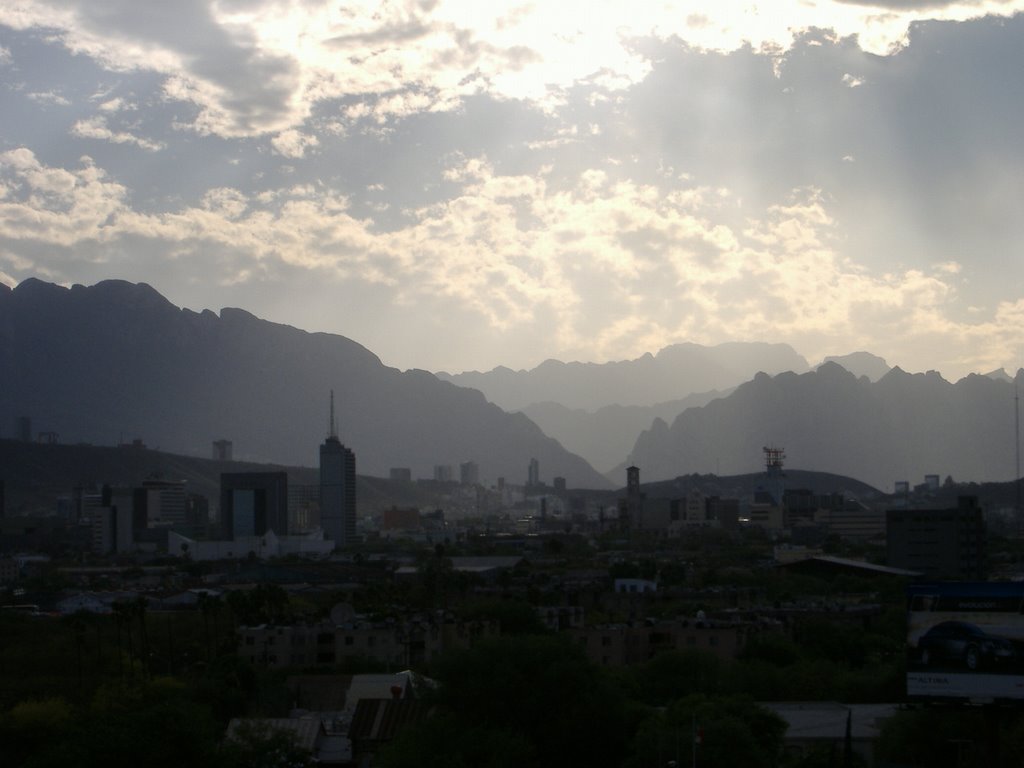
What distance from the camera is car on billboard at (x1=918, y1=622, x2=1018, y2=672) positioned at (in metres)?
20.2

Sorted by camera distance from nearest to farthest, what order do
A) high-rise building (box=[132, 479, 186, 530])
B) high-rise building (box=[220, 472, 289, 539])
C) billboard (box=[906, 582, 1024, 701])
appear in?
1. billboard (box=[906, 582, 1024, 701])
2. high-rise building (box=[220, 472, 289, 539])
3. high-rise building (box=[132, 479, 186, 530])

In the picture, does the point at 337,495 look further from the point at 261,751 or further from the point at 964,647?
the point at 964,647

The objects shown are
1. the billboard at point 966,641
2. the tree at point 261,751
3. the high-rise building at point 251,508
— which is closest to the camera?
the billboard at point 966,641

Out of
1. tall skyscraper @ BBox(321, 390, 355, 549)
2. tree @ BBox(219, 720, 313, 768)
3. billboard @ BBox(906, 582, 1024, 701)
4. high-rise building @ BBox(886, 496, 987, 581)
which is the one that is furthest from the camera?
tall skyscraper @ BBox(321, 390, 355, 549)

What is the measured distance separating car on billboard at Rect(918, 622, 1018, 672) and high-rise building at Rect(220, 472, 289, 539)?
130657 millimetres

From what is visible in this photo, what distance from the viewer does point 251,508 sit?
152 meters

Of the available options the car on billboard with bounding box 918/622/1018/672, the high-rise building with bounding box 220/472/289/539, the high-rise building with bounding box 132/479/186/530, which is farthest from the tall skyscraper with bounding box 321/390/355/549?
the car on billboard with bounding box 918/622/1018/672

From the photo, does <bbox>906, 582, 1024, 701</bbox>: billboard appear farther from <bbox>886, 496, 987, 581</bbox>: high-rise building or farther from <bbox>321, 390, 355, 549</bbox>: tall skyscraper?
<bbox>321, 390, 355, 549</bbox>: tall skyscraper

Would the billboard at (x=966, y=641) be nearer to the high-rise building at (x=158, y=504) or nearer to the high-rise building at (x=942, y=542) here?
the high-rise building at (x=942, y=542)

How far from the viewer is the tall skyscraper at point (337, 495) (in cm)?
15312

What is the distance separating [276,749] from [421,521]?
531 ft

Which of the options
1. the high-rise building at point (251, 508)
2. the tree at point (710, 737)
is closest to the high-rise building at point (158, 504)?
the high-rise building at point (251, 508)

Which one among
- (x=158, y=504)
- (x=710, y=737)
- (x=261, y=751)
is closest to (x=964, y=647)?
(x=710, y=737)

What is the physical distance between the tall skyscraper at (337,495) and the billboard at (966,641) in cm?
12989
